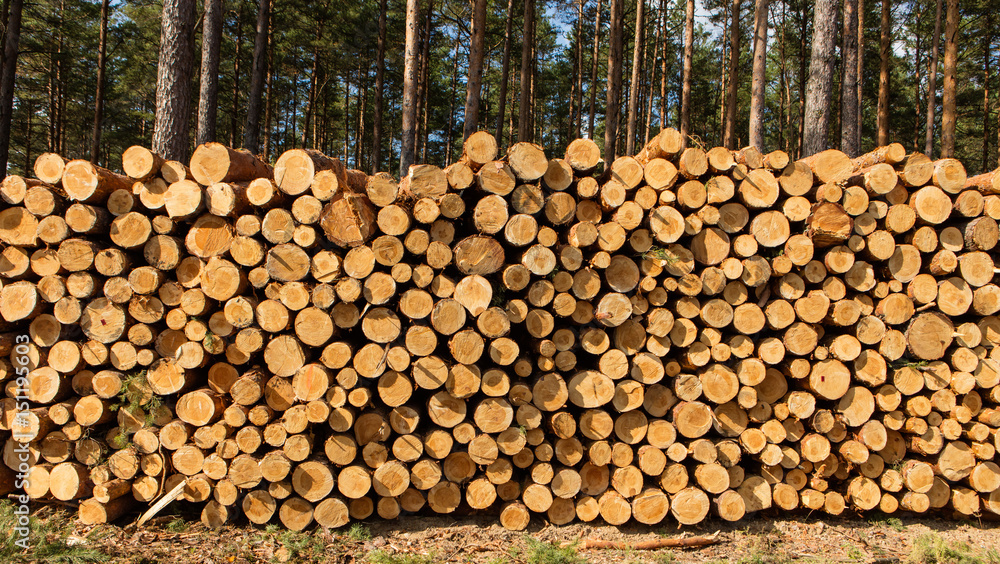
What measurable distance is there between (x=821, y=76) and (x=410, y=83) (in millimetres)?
5954

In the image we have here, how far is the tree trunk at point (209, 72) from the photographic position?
7230 mm

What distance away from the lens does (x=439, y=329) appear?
3387 millimetres

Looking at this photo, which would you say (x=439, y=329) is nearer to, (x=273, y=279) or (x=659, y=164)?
(x=273, y=279)

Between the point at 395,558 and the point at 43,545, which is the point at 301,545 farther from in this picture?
the point at 43,545

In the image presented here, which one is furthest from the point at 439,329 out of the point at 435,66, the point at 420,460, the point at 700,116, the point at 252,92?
the point at 700,116

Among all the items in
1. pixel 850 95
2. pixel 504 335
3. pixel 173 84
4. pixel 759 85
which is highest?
pixel 759 85

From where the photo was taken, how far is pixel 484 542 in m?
3.50

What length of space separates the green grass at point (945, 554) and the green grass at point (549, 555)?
7.37 ft

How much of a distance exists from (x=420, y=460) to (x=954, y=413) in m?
4.00

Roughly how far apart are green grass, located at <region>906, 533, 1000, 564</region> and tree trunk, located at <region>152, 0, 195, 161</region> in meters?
7.46

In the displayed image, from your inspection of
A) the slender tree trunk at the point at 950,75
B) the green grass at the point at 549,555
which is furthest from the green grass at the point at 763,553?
the slender tree trunk at the point at 950,75

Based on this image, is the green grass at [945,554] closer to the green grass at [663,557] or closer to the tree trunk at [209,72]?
the green grass at [663,557]

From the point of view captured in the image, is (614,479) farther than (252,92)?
No

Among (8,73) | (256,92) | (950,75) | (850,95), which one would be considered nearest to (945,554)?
(850,95)
